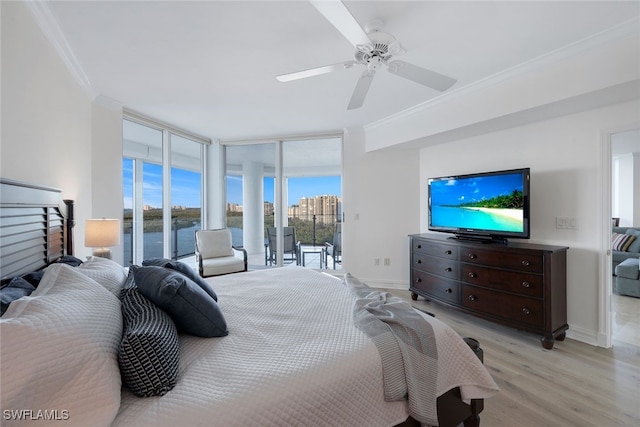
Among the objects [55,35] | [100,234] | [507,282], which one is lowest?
[507,282]

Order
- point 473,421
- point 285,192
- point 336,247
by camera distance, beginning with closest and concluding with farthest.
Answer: point 473,421, point 336,247, point 285,192

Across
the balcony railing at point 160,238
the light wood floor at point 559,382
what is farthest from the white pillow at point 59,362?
the balcony railing at point 160,238

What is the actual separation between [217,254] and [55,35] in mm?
3122

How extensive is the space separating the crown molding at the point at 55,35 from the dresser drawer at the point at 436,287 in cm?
419

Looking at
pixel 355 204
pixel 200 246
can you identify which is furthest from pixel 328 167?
pixel 200 246

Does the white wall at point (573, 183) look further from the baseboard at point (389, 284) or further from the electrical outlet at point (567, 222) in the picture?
the baseboard at point (389, 284)

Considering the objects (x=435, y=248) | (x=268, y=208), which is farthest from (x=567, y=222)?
(x=268, y=208)

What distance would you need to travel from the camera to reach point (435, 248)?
354 cm

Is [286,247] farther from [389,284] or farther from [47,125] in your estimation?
[47,125]

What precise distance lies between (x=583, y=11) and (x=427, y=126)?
1.73 metres

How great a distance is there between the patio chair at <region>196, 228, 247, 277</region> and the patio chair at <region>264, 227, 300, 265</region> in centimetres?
58

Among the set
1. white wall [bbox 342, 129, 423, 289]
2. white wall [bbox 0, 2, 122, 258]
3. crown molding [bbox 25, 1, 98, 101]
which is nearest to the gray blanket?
white wall [bbox 0, 2, 122, 258]

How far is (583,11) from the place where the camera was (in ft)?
6.15

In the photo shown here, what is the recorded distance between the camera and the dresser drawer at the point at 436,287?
3283 millimetres
